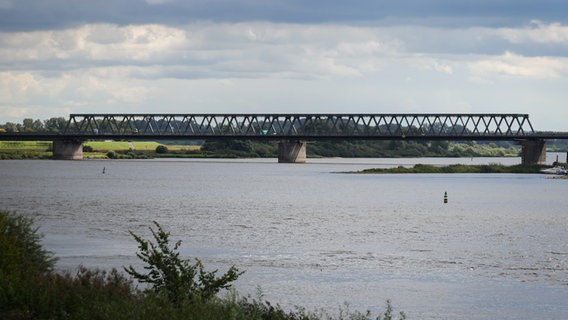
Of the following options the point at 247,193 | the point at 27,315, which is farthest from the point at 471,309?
the point at 247,193

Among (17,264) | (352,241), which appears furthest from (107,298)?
(352,241)

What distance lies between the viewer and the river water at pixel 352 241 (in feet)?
135

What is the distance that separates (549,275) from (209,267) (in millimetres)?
15478

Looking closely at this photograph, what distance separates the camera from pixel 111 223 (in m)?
75.3

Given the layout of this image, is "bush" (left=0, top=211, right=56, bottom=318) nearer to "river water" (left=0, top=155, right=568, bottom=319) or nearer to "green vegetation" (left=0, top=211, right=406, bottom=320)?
"green vegetation" (left=0, top=211, right=406, bottom=320)

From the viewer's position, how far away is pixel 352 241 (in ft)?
210

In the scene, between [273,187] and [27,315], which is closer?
[27,315]

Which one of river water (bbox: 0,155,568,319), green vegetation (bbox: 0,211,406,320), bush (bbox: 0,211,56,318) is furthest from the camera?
river water (bbox: 0,155,568,319)

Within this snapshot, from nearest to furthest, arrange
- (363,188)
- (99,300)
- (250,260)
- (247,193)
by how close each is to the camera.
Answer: (99,300)
(250,260)
(247,193)
(363,188)

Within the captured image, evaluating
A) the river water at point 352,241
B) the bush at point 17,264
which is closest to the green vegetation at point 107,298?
the bush at point 17,264

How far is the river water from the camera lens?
4122 centimetres

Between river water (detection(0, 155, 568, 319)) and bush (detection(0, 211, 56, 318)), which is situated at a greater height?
bush (detection(0, 211, 56, 318))

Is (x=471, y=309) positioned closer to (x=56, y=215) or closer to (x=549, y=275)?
(x=549, y=275)

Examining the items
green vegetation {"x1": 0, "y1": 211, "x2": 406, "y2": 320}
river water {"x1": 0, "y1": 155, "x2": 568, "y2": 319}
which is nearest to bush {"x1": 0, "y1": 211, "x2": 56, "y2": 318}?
green vegetation {"x1": 0, "y1": 211, "x2": 406, "y2": 320}
